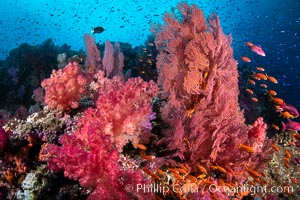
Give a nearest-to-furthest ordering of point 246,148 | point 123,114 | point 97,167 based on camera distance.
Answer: point 97,167 → point 123,114 → point 246,148

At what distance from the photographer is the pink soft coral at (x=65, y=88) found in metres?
4.51

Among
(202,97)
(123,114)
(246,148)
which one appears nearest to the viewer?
(123,114)

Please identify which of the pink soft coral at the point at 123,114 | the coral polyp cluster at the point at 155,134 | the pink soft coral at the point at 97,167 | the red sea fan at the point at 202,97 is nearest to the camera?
the pink soft coral at the point at 97,167

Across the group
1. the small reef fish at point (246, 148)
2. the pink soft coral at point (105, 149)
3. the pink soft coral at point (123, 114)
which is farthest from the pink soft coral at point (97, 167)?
the small reef fish at point (246, 148)

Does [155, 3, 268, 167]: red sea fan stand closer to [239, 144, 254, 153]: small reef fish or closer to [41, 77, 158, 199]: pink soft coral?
[239, 144, 254, 153]: small reef fish

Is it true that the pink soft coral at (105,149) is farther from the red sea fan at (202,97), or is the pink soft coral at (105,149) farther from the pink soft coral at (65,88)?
the pink soft coral at (65,88)

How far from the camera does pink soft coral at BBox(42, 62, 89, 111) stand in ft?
14.8

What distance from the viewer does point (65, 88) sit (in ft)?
15.0

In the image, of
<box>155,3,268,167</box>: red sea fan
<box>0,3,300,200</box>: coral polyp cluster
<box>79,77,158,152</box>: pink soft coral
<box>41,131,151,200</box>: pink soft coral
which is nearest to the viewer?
<box>41,131,151,200</box>: pink soft coral

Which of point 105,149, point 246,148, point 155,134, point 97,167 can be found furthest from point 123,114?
point 246,148

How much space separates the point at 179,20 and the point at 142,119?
8.41 feet

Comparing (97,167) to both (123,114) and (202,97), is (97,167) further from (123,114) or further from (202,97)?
(202,97)

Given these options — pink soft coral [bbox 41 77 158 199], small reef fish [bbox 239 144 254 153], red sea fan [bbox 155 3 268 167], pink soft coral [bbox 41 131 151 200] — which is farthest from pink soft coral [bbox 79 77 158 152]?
small reef fish [bbox 239 144 254 153]

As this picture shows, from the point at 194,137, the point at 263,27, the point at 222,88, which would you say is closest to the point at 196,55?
the point at 222,88
